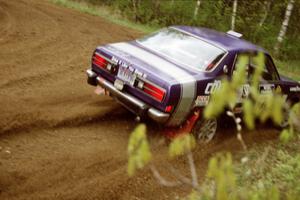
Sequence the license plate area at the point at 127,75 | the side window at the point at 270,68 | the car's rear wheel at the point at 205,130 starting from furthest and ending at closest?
1. the side window at the point at 270,68
2. the car's rear wheel at the point at 205,130
3. the license plate area at the point at 127,75

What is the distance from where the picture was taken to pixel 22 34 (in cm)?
1030

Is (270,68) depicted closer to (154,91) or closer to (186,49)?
(186,49)

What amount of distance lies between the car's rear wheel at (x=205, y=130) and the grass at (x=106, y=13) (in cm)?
942

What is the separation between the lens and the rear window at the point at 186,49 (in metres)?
6.11

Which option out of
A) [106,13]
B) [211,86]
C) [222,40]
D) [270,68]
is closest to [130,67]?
[211,86]

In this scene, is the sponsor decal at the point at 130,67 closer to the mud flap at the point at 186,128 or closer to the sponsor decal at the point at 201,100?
the sponsor decal at the point at 201,100

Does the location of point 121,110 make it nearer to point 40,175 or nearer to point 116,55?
point 116,55

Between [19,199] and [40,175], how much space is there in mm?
542

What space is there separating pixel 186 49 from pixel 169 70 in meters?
0.76

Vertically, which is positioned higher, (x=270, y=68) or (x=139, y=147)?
(x=139, y=147)

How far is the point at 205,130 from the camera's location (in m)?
6.50

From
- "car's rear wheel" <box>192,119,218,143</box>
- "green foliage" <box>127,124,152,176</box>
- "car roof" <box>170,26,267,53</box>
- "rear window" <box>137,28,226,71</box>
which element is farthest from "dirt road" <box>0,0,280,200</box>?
"green foliage" <box>127,124,152,176</box>

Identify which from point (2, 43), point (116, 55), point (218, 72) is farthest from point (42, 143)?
point (2, 43)

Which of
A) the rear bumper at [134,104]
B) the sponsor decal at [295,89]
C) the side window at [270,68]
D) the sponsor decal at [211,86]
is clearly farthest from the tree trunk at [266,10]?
the rear bumper at [134,104]
